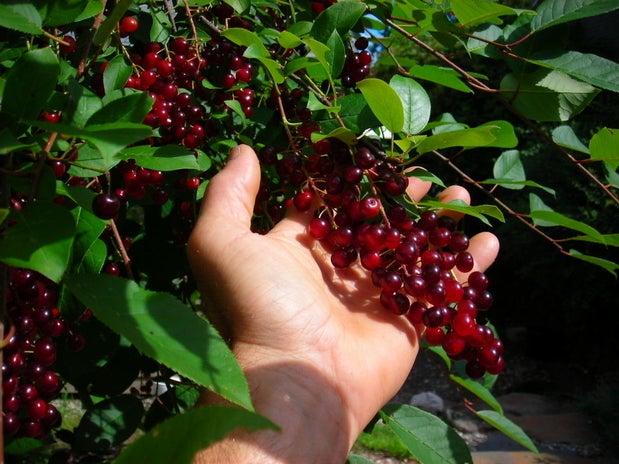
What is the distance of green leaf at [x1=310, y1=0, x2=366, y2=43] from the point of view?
114cm

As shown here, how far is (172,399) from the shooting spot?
4.59ft

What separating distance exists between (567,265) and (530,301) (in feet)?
3.74

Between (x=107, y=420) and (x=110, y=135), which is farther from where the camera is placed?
(x=107, y=420)

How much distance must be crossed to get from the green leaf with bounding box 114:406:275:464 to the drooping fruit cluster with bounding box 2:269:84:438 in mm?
462

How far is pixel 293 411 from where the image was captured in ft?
→ 3.52

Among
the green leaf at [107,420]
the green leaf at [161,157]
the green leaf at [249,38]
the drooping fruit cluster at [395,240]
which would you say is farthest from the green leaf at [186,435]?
the green leaf at [107,420]

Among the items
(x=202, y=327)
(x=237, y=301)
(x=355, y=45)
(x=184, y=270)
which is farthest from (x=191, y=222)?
(x=202, y=327)

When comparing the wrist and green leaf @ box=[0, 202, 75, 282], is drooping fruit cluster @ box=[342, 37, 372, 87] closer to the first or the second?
the wrist

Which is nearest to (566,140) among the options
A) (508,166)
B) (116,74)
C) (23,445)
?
(508,166)

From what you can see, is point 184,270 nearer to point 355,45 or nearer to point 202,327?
point 355,45

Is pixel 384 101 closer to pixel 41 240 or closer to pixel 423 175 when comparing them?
pixel 423 175

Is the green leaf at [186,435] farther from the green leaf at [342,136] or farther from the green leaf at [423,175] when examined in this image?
the green leaf at [423,175]

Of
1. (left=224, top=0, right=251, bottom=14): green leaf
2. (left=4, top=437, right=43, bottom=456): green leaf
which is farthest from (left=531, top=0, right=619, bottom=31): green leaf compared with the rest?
(left=4, top=437, right=43, bottom=456): green leaf

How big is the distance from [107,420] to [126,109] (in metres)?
0.95
